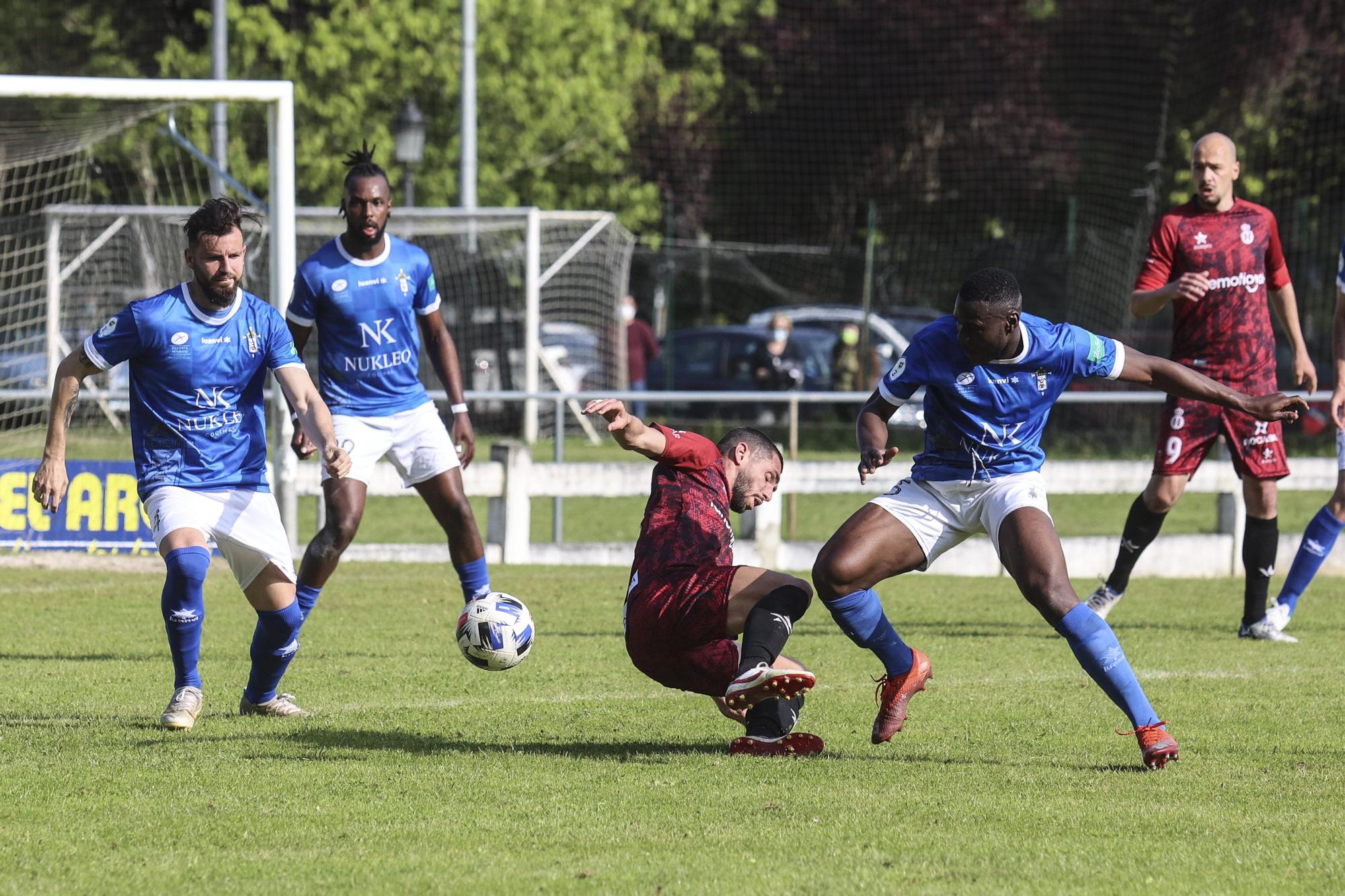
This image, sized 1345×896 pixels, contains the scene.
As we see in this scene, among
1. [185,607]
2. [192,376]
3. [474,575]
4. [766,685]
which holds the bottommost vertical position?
[474,575]

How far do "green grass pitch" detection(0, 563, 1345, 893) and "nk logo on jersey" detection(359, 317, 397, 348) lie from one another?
1577mm

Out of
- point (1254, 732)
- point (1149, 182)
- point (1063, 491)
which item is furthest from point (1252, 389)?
point (1149, 182)

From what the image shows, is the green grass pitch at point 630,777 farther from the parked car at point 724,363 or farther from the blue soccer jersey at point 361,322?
the parked car at point 724,363

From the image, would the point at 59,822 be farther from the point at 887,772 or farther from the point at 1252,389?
the point at 1252,389

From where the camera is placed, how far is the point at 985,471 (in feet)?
20.5

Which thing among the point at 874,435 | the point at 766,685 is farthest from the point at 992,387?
the point at 766,685

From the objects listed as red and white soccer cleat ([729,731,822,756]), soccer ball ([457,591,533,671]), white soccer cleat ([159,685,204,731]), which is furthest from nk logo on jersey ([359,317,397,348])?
red and white soccer cleat ([729,731,822,756])

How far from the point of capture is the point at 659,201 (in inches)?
1356

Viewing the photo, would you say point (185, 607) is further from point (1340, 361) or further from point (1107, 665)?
point (1340, 361)

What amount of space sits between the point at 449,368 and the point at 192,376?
2.17 m

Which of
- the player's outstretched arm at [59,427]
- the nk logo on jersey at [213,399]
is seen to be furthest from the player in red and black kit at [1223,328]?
the player's outstretched arm at [59,427]

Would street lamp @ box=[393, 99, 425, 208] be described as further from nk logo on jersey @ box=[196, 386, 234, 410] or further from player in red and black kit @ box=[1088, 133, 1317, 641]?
nk logo on jersey @ box=[196, 386, 234, 410]

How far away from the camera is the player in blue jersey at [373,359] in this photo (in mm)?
8211

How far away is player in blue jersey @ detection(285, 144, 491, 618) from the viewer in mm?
8211
